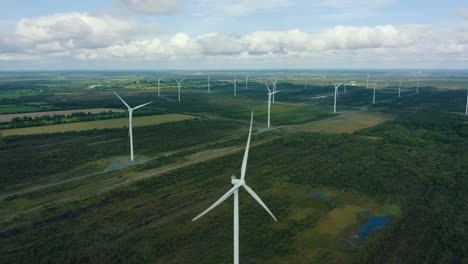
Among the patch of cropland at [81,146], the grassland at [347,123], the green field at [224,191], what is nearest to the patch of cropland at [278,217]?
the green field at [224,191]

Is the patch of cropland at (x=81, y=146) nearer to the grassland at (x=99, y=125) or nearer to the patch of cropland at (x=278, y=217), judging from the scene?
the grassland at (x=99, y=125)

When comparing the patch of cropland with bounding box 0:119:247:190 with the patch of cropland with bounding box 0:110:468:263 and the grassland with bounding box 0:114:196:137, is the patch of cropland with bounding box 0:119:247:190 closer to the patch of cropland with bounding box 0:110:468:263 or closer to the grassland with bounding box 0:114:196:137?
the grassland with bounding box 0:114:196:137

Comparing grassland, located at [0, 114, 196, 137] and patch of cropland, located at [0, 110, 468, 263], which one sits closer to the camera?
patch of cropland, located at [0, 110, 468, 263]

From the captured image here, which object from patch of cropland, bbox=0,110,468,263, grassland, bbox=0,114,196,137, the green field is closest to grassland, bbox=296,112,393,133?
the green field

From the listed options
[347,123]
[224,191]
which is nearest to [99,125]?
[224,191]

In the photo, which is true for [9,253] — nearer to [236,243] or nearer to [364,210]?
[236,243]
